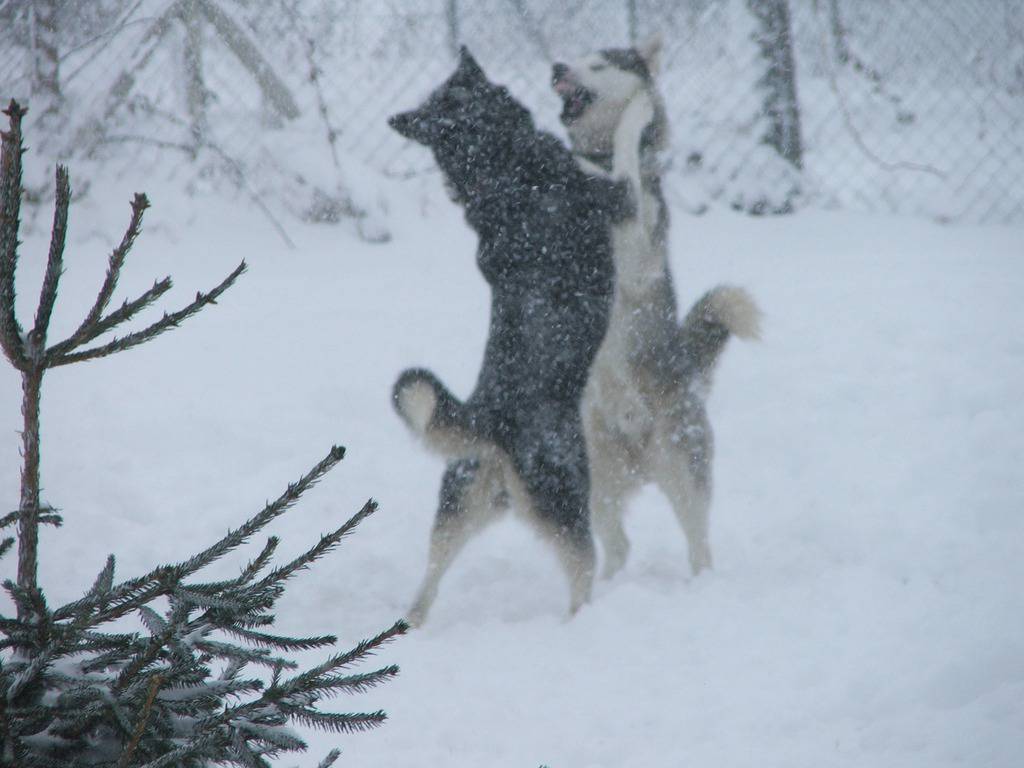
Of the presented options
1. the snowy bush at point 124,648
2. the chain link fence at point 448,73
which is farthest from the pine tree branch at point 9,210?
the chain link fence at point 448,73

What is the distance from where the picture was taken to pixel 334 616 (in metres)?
2.93

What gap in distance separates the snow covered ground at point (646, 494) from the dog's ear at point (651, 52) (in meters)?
1.78

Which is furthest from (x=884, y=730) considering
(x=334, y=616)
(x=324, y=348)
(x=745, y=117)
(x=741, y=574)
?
(x=745, y=117)

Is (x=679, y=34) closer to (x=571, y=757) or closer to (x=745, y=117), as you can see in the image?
(x=745, y=117)

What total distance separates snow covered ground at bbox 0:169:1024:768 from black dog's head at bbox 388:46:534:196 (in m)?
1.39

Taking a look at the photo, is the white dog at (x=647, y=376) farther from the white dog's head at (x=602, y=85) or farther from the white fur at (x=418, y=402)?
the white fur at (x=418, y=402)

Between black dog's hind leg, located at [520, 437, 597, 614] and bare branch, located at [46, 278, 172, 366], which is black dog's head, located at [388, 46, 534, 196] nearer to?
black dog's hind leg, located at [520, 437, 597, 614]

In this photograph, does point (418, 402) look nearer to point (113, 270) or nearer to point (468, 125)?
point (468, 125)

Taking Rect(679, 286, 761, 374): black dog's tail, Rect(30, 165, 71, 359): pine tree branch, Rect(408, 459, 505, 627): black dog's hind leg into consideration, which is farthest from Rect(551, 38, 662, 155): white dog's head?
Rect(30, 165, 71, 359): pine tree branch

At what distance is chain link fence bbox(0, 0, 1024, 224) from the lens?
17.6 ft

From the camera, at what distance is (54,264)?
0.80 meters

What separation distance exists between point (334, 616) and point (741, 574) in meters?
1.44

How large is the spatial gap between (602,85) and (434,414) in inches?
62.8

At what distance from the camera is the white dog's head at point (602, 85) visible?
3377mm
